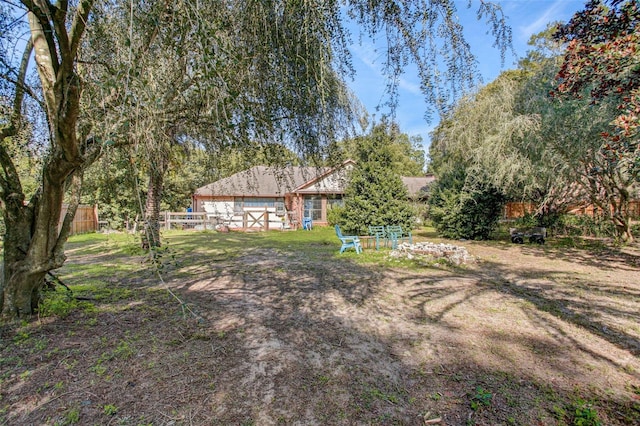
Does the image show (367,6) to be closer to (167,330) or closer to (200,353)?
(200,353)

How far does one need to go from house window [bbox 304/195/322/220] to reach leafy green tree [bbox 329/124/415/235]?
6.38m

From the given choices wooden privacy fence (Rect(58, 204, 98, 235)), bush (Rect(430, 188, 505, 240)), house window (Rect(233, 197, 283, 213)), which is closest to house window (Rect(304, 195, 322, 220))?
house window (Rect(233, 197, 283, 213))

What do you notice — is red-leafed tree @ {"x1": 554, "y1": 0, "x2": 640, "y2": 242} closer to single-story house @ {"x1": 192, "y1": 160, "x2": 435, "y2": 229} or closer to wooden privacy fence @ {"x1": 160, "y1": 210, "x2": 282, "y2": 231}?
single-story house @ {"x1": 192, "y1": 160, "x2": 435, "y2": 229}

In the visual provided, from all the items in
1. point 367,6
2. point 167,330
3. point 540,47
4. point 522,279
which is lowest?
point 522,279

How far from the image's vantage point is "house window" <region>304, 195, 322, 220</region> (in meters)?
19.9

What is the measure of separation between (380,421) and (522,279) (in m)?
5.98

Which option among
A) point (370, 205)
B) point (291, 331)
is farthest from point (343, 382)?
point (370, 205)

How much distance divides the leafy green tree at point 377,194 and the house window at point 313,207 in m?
6.38

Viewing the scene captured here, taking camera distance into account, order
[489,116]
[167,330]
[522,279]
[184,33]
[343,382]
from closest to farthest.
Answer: [184,33], [343,382], [167,330], [522,279], [489,116]

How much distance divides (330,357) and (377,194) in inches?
410

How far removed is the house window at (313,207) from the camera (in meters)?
19.9

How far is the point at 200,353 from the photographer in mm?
3246

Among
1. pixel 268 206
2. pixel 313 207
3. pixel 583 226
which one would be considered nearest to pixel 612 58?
pixel 583 226

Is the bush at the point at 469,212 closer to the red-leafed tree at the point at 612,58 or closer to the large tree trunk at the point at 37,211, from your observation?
the red-leafed tree at the point at 612,58
